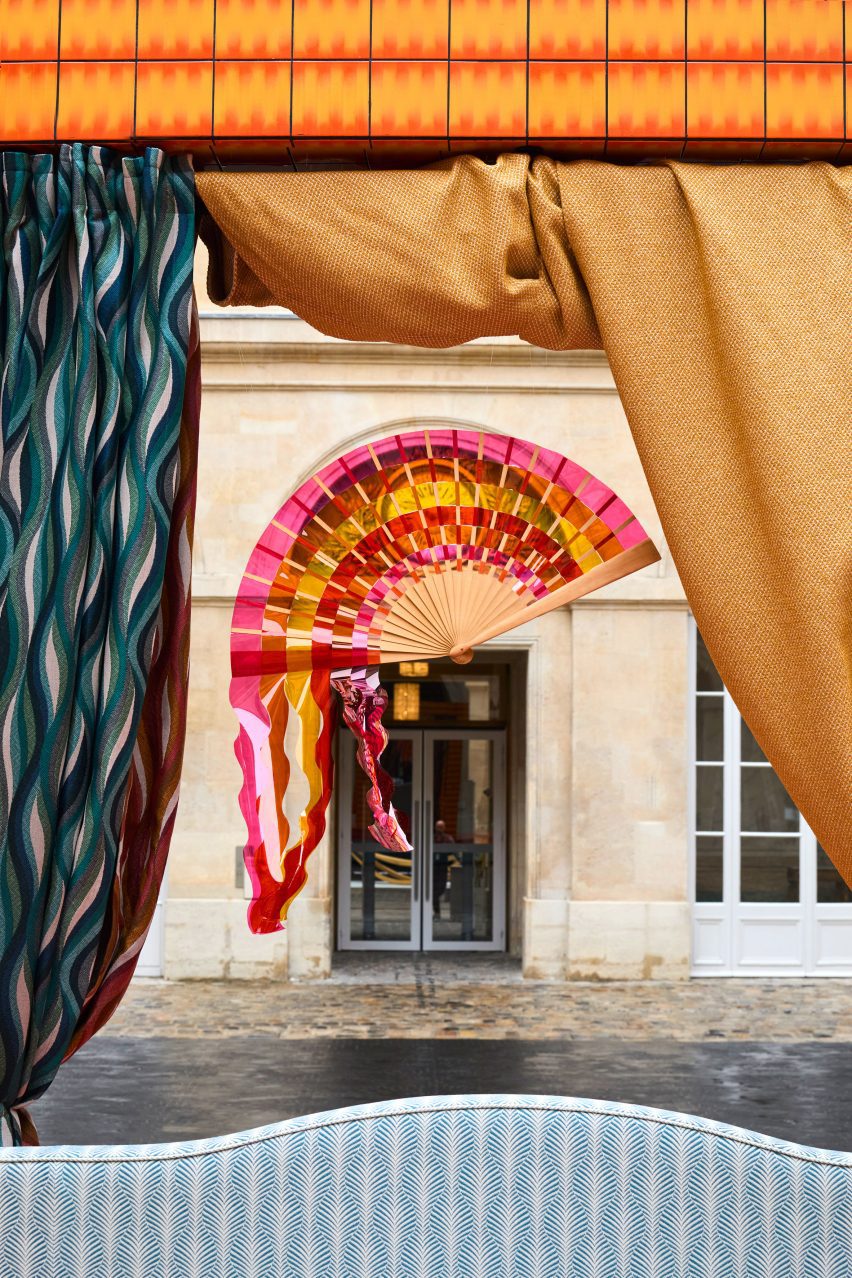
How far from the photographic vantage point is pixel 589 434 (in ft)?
32.3

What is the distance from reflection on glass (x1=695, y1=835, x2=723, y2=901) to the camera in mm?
9945

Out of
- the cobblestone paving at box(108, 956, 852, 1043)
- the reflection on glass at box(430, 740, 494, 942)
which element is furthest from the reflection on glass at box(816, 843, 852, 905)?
the reflection on glass at box(430, 740, 494, 942)

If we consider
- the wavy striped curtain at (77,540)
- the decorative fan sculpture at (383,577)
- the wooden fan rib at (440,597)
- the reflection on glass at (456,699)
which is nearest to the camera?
the wavy striped curtain at (77,540)

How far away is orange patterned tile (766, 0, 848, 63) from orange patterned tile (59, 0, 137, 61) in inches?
50.8

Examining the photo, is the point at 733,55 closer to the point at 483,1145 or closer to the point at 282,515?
the point at 282,515

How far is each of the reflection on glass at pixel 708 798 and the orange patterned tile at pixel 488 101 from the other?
8.15 m

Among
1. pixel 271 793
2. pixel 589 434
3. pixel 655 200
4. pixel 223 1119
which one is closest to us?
pixel 655 200

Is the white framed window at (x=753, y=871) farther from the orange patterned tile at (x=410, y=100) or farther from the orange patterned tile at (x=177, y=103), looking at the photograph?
the orange patterned tile at (x=177, y=103)

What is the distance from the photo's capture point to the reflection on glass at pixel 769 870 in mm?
10000

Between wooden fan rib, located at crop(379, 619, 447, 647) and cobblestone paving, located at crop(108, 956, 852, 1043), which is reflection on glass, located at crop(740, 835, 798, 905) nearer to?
cobblestone paving, located at crop(108, 956, 852, 1043)

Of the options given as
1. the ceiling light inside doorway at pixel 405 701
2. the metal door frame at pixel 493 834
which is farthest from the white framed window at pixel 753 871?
the ceiling light inside doorway at pixel 405 701

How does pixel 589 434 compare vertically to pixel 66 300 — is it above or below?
above

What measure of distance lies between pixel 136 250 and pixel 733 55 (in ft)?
4.16

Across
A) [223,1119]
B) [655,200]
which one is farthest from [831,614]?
[223,1119]
